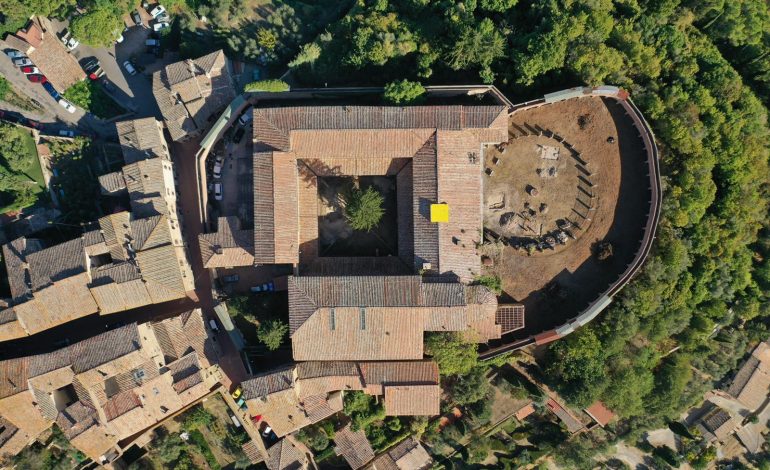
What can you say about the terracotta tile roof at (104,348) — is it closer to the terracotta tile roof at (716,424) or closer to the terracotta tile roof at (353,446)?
the terracotta tile roof at (353,446)

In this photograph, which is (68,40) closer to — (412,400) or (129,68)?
(129,68)

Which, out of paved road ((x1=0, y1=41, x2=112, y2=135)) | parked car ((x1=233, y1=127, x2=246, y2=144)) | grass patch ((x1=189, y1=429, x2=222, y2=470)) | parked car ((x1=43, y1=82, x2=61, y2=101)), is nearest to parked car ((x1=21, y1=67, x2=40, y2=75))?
paved road ((x1=0, y1=41, x2=112, y2=135))

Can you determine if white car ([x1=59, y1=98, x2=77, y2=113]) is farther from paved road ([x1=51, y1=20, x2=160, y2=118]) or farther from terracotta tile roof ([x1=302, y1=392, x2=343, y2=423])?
terracotta tile roof ([x1=302, y1=392, x2=343, y2=423])

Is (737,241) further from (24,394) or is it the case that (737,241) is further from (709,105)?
(24,394)

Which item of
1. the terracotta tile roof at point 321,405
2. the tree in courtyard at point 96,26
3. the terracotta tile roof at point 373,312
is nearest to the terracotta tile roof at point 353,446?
the terracotta tile roof at point 321,405

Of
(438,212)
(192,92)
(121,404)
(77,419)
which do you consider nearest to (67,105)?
(192,92)
